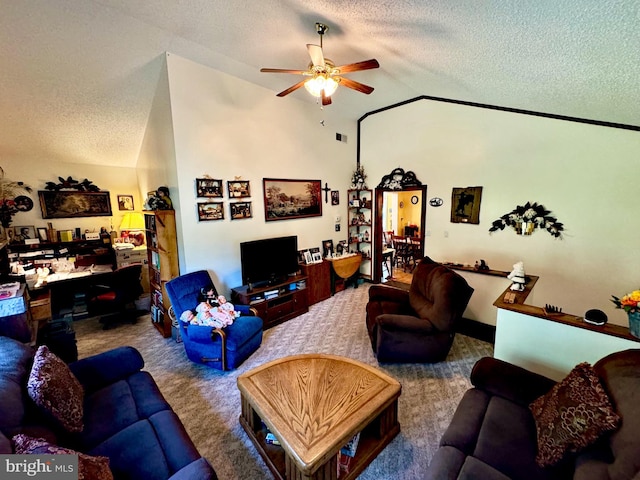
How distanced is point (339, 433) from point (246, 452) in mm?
854

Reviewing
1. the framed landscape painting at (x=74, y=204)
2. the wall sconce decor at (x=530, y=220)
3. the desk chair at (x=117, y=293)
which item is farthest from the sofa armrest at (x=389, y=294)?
the framed landscape painting at (x=74, y=204)

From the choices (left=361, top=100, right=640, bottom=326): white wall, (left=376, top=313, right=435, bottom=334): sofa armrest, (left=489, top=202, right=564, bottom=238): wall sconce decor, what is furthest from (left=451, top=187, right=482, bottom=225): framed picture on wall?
(left=376, top=313, right=435, bottom=334): sofa armrest

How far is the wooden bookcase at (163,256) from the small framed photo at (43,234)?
89.9 inches

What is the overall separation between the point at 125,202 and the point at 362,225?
4.86 metres

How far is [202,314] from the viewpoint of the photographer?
2879 mm

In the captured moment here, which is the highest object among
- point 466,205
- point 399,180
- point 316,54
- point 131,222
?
point 316,54

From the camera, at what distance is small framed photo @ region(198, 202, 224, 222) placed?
3.44 meters

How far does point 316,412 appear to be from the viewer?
166 cm

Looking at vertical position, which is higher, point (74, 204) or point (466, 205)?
point (74, 204)

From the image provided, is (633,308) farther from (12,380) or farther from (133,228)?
(133,228)

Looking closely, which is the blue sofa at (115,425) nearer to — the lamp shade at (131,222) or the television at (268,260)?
the television at (268,260)

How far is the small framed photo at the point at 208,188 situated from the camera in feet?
11.1

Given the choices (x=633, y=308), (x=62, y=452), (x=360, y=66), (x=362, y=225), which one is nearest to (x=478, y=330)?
(x=633, y=308)

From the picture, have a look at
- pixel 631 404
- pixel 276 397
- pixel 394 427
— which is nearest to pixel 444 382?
pixel 394 427
